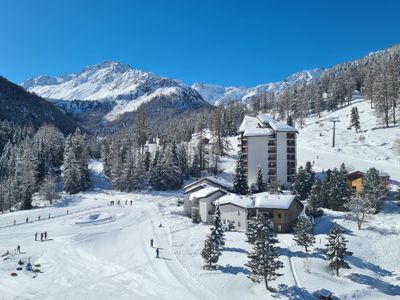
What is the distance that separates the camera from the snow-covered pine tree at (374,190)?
59625 millimetres

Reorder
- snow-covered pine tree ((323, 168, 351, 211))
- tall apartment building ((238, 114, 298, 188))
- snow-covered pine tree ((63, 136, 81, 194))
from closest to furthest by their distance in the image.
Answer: snow-covered pine tree ((323, 168, 351, 211)), tall apartment building ((238, 114, 298, 188)), snow-covered pine tree ((63, 136, 81, 194))

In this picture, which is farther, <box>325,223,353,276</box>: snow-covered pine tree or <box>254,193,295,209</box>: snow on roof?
<box>254,193,295,209</box>: snow on roof

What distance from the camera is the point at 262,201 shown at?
58312 mm

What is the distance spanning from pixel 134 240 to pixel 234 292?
20.5 meters

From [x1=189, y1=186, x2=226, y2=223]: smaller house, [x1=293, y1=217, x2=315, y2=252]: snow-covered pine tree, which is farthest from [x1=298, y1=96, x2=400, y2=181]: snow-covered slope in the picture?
[x1=293, y1=217, x2=315, y2=252]: snow-covered pine tree

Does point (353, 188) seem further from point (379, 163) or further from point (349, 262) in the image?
point (349, 262)

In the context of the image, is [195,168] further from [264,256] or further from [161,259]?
[264,256]

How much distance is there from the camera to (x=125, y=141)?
119 m

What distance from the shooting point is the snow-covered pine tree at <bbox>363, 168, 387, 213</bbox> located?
59625mm

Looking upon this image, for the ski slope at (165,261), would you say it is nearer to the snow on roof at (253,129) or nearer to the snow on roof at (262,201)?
the snow on roof at (262,201)

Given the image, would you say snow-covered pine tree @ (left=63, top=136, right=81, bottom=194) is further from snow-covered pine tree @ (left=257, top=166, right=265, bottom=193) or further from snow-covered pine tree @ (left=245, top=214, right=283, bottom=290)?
snow-covered pine tree @ (left=245, top=214, right=283, bottom=290)

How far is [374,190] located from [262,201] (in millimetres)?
17799

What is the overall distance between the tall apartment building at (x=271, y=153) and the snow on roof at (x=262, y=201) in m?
26.0

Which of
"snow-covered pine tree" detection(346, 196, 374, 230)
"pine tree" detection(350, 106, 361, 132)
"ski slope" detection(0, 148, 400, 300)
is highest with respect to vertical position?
"pine tree" detection(350, 106, 361, 132)
